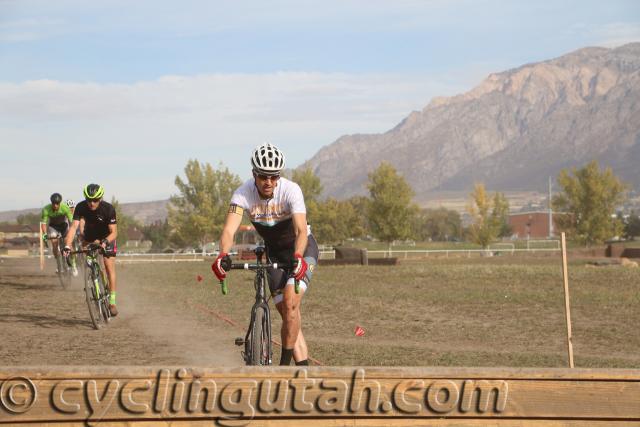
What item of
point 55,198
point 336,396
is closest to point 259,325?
point 336,396

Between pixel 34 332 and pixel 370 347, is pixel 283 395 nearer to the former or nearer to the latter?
pixel 370 347

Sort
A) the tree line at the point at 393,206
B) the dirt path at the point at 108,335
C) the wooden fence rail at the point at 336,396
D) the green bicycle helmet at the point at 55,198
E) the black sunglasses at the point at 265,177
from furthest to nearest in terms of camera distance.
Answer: the tree line at the point at 393,206 → the green bicycle helmet at the point at 55,198 → the dirt path at the point at 108,335 → the black sunglasses at the point at 265,177 → the wooden fence rail at the point at 336,396

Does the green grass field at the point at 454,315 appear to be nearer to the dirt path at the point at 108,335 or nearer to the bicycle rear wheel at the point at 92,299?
the dirt path at the point at 108,335

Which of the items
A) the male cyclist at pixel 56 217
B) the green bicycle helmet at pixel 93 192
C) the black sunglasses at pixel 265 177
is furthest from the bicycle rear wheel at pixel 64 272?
the black sunglasses at pixel 265 177

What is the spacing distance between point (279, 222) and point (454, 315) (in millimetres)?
12322

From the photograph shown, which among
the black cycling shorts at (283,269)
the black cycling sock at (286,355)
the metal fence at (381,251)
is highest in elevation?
the black cycling shorts at (283,269)

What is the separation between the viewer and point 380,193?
82812 millimetres

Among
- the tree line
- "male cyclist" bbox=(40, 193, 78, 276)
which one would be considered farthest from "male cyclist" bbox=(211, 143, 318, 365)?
the tree line

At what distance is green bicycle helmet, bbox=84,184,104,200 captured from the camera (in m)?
13.3

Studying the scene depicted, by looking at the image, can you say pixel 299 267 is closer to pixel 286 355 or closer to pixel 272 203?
→ pixel 272 203

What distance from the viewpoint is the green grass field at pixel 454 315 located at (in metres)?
13.1

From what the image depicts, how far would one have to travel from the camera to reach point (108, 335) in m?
12.9

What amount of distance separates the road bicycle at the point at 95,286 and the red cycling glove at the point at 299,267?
6732 mm

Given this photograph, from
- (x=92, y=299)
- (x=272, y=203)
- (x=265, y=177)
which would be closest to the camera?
(x=265, y=177)
